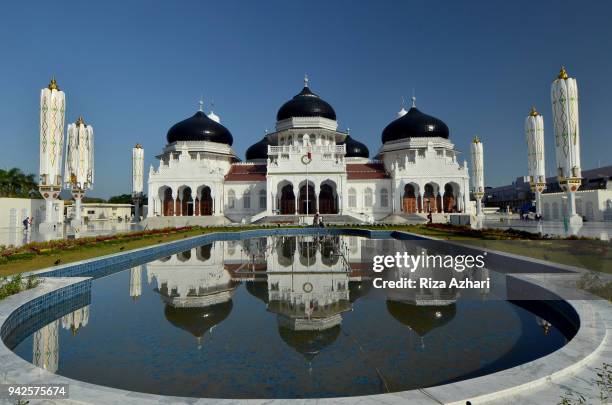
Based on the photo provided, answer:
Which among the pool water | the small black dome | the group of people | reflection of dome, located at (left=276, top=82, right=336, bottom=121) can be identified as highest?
reflection of dome, located at (left=276, top=82, right=336, bottom=121)

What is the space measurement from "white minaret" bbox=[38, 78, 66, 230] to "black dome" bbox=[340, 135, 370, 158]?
35.9 m

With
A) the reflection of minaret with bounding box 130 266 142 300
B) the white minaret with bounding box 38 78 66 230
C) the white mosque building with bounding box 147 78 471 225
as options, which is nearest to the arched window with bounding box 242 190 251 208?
the white mosque building with bounding box 147 78 471 225

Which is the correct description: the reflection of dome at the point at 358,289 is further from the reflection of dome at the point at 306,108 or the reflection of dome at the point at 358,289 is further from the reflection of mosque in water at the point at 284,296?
the reflection of dome at the point at 306,108

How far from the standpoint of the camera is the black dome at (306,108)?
1759 inches

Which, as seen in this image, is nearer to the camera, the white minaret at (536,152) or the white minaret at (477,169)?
the white minaret at (536,152)

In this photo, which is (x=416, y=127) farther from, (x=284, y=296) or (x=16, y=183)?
(x=16, y=183)

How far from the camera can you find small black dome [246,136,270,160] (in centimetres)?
5309

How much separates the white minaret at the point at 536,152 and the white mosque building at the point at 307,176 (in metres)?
6.20

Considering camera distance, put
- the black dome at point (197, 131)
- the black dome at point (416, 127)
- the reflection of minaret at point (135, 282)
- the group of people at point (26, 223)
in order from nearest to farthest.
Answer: the reflection of minaret at point (135, 282)
the group of people at point (26, 223)
the black dome at point (416, 127)
the black dome at point (197, 131)

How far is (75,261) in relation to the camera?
11562 mm

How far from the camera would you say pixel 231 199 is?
136 ft

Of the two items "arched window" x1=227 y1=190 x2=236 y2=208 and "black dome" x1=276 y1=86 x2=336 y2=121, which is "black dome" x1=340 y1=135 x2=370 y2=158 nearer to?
"black dome" x1=276 y1=86 x2=336 y2=121

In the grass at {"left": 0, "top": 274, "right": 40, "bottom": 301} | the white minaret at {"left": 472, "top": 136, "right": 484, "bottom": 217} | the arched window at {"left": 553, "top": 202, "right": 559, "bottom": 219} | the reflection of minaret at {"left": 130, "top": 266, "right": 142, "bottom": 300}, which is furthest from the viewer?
the white minaret at {"left": 472, "top": 136, "right": 484, "bottom": 217}

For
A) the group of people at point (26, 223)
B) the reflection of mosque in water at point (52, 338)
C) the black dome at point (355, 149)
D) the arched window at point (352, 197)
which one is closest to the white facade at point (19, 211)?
the group of people at point (26, 223)
